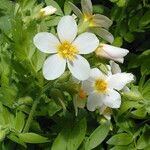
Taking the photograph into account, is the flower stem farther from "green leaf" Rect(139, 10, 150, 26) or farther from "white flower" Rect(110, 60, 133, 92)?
"green leaf" Rect(139, 10, 150, 26)

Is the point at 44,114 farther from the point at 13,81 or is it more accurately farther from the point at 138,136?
the point at 138,136

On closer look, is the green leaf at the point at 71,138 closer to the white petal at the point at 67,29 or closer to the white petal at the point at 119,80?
the white petal at the point at 119,80

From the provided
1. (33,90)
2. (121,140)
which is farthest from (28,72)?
(121,140)

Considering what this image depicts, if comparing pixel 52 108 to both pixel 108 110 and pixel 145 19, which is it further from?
pixel 145 19

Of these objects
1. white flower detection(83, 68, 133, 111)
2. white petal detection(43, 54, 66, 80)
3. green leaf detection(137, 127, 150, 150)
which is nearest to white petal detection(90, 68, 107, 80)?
white flower detection(83, 68, 133, 111)

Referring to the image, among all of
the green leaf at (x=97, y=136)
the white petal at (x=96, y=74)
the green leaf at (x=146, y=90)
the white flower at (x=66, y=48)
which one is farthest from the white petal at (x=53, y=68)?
the green leaf at (x=146, y=90)
